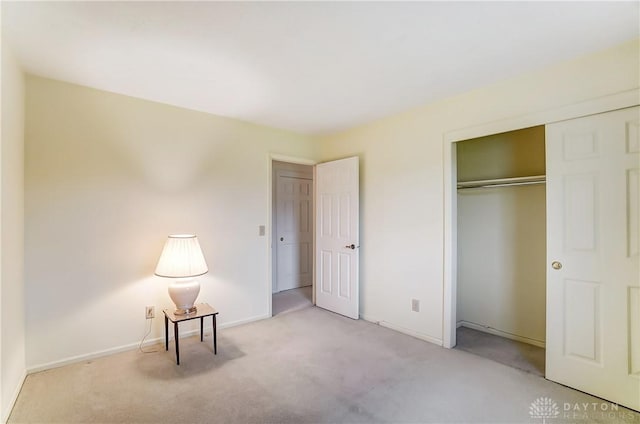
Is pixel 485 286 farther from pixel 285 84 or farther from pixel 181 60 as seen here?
pixel 181 60

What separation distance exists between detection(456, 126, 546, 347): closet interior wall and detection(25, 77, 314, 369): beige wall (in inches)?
95.7

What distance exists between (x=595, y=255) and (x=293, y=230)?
13.0ft

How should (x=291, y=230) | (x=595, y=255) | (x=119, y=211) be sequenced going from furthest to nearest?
1. (x=291, y=230)
2. (x=119, y=211)
3. (x=595, y=255)

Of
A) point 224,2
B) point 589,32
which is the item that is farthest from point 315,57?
point 589,32

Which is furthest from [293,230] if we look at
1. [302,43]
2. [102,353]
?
[302,43]

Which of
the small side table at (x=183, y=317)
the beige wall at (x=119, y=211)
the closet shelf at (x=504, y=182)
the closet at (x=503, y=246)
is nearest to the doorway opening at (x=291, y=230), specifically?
the beige wall at (x=119, y=211)

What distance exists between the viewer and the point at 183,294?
2.71 metres

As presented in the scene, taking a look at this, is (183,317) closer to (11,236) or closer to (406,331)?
(11,236)

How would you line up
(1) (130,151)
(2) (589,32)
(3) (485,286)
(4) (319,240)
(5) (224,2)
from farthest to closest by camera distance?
(4) (319,240) → (3) (485,286) → (1) (130,151) → (2) (589,32) → (5) (224,2)

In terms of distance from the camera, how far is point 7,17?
1730 mm

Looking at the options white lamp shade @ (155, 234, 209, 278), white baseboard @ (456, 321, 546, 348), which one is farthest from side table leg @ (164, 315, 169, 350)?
white baseboard @ (456, 321, 546, 348)

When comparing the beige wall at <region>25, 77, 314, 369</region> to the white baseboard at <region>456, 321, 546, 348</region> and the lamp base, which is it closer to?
the lamp base

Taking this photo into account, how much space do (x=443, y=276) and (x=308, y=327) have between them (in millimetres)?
1535

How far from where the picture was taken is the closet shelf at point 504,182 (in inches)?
110
